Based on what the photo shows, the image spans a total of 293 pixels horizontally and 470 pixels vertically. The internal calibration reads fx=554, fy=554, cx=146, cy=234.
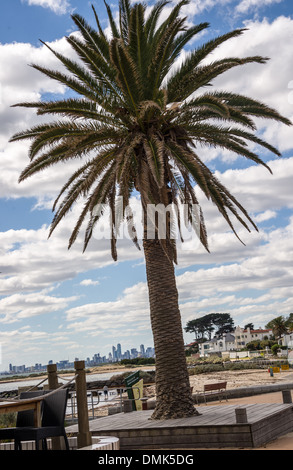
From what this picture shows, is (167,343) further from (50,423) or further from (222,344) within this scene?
(222,344)

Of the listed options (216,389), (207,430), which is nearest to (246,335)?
(216,389)

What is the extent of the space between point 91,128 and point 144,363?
2642 inches

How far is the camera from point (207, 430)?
1205cm

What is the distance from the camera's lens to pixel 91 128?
48.5ft

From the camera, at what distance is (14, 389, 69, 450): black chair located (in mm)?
7781

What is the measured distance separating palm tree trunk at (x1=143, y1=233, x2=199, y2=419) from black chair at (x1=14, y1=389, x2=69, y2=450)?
5895mm

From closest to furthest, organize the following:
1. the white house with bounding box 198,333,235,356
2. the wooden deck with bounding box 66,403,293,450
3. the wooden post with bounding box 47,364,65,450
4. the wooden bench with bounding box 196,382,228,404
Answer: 1. the wooden post with bounding box 47,364,65,450
2. the wooden deck with bounding box 66,403,293,450
3. the wooden bench with bounding box 196,382,228,404
4. the white house with bounding box 198,333,235,356

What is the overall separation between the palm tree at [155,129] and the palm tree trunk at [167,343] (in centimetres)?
3

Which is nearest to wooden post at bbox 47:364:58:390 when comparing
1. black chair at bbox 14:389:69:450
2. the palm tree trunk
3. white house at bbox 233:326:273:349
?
black chair at bbox 14:389:69:450

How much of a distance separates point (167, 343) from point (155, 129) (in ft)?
Result: 18.2

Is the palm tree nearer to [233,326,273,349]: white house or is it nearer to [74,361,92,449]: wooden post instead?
[74,361,92,449]: wooden post

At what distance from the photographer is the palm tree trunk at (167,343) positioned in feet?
45.5

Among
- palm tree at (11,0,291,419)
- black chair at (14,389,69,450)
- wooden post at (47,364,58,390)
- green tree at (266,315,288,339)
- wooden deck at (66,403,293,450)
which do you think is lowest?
wooden deck at (66,403,293,450)

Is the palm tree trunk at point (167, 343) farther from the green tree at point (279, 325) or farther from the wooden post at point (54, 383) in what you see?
the green tree at point (279, 325)
